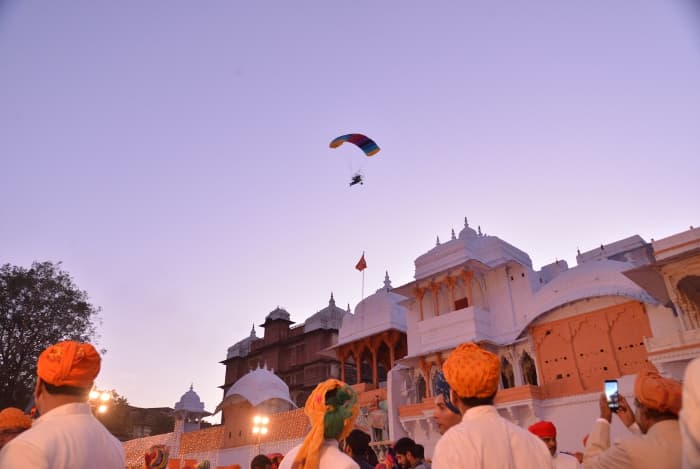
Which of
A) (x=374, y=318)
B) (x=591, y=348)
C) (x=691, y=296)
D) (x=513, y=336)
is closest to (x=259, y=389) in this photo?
(x=374, y=318)

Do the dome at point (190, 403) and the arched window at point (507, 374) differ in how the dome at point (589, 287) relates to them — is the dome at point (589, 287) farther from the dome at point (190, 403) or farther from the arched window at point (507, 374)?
the dome at point (190, 403)

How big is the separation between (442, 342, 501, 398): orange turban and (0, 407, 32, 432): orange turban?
330 centimetres

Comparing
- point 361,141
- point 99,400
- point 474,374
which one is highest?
point 361,141

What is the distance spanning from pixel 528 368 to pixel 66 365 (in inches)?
713

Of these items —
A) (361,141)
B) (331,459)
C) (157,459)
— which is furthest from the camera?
(361,141)

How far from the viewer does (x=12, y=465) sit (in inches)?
70.8

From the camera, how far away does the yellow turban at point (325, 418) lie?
2.54 metres

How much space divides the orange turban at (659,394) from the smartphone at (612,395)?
0.79m

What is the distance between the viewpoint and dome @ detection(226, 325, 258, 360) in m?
44.5

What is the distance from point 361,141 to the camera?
22984 mm

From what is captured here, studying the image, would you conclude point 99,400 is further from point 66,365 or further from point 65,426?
point 65,426

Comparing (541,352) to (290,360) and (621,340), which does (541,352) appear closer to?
(621,340)

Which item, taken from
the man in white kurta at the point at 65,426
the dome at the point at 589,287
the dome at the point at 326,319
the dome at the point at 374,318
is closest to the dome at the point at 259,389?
the dome at the point at 374,318

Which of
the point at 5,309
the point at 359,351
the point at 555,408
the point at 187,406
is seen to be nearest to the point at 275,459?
the point at 555,408
